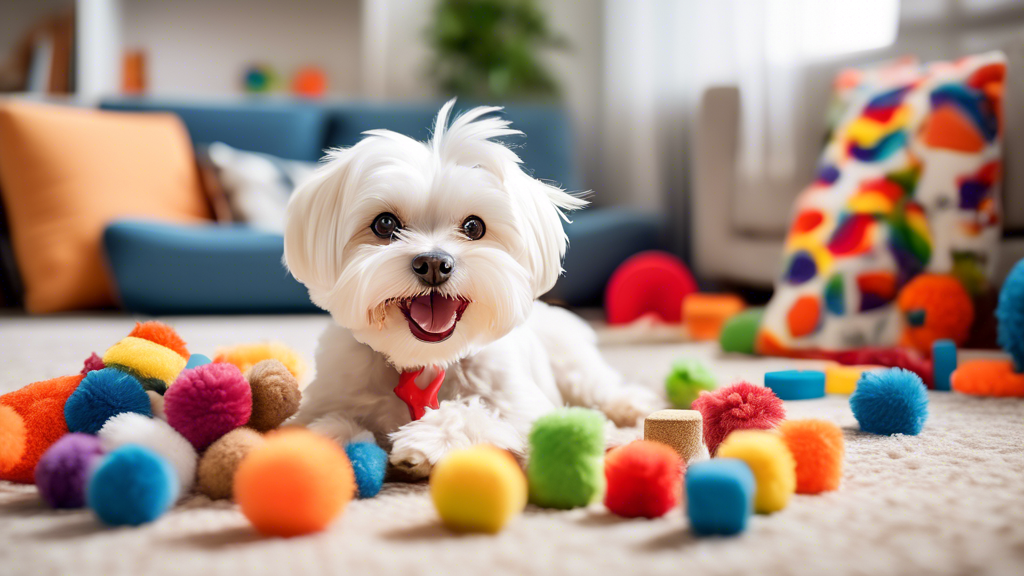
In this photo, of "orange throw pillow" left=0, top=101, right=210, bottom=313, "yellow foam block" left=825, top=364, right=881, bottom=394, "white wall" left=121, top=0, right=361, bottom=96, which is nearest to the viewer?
"yellow foam block" left=825, top=364, right=881, bottom=394

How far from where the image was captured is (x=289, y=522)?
73cm

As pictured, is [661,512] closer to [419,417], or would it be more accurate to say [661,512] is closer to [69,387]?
[419,417]

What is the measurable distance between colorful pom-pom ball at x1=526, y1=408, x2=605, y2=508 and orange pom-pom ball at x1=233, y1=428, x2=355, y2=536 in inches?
8.5

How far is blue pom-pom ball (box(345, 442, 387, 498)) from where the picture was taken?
0.88 metres

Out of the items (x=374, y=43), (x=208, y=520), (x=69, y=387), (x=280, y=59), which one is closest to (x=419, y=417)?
(x=208, y=520)

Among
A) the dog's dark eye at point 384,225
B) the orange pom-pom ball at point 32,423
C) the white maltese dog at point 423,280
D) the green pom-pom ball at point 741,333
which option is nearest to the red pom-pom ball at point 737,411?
the white maltese dog at point 423,280

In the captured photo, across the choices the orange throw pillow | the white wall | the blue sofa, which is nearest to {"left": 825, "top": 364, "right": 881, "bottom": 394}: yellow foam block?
the blue sofa

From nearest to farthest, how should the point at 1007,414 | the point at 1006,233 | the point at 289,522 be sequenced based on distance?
the point at 289,522
the point at 1007,414
the point at 1006,233

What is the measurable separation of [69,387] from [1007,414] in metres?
1.41

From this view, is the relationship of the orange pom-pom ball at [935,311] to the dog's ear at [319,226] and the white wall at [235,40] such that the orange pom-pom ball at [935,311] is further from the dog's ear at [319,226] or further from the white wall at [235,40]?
the white wall at [235,40]

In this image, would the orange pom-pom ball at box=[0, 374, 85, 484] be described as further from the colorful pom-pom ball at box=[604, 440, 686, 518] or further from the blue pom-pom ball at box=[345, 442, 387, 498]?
the colorful pom-pom ball at box=[604, 440, 686, 518]

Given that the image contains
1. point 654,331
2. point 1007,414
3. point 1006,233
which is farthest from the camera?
point 654,331

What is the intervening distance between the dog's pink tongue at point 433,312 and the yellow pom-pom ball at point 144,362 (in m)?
0.33

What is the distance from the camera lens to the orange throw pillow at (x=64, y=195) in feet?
9.49
